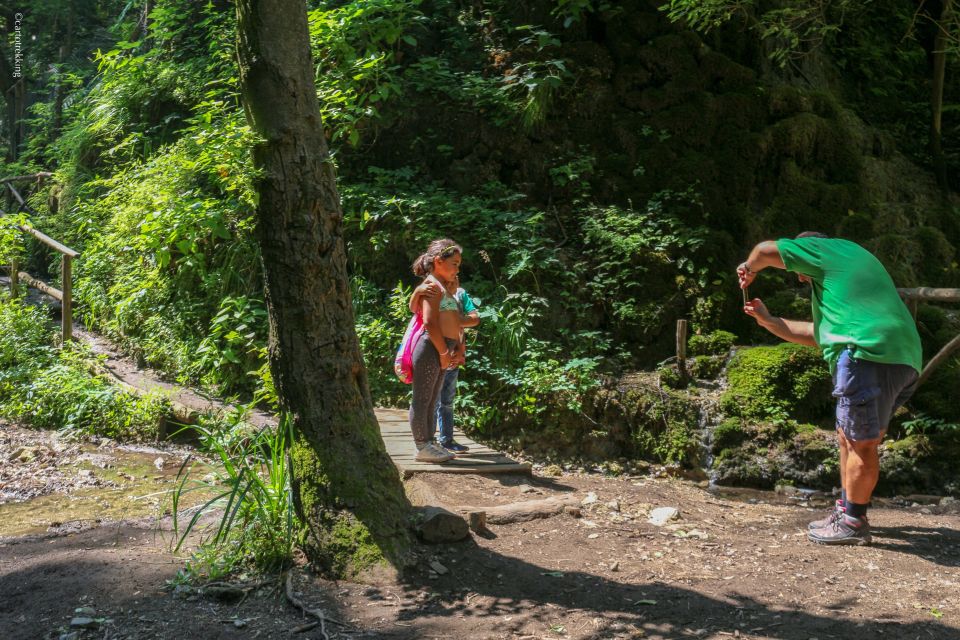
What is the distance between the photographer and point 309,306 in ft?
14.2

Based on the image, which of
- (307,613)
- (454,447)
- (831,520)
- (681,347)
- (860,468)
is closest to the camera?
(307,613)

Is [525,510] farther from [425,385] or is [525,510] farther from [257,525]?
[257,525]

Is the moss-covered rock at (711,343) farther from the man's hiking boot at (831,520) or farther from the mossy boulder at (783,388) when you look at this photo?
the man's hiking boot at (831,520)

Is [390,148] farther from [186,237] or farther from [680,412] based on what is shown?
[680,412]

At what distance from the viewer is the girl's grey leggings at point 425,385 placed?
19.3 ft

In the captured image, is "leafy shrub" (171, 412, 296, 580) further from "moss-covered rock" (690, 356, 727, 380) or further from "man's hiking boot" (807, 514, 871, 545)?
"moss-covered rock" (690, 356, 727, 380)

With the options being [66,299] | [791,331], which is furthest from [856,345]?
[66,299]

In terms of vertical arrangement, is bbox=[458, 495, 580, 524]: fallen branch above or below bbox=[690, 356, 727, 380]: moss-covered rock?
below

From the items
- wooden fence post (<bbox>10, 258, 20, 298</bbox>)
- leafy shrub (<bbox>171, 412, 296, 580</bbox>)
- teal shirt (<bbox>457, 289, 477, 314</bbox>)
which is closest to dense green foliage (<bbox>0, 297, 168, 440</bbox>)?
wooden fence post (<bbox>10, 258, 20, 298</bbox>)

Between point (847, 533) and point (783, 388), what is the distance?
326 centimetres

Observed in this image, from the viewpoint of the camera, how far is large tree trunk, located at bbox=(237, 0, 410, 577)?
4.31m

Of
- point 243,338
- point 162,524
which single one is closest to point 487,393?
point 243,338

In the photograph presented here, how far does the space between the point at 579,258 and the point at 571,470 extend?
2.86m

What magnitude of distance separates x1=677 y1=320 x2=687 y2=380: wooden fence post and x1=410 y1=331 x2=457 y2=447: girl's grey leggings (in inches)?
138
